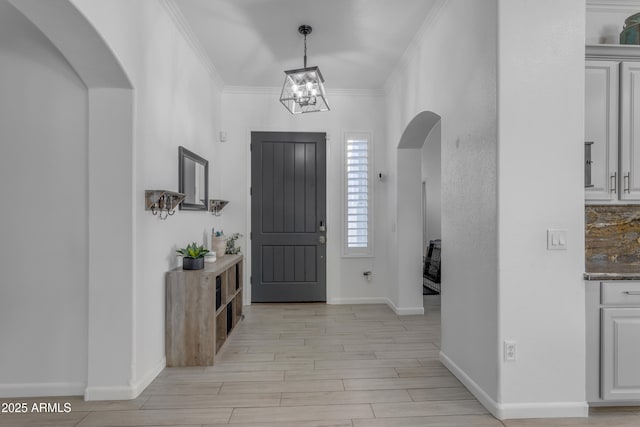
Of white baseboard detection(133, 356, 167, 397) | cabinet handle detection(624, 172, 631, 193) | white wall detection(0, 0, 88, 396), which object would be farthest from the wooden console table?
cabinet handle detection(624, 172, 631, 193)

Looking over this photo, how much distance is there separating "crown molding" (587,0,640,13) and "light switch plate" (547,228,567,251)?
1.84 meters

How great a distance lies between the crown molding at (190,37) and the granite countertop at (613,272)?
3.61m

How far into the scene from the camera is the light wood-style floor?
221cm

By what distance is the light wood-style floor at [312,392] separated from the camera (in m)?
2.21

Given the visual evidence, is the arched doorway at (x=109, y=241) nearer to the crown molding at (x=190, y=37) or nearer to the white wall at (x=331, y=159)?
the crown molding at (x=190, y=37)

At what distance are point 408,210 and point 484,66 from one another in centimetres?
241

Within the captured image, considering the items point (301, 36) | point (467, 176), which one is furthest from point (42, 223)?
point (467, 176)

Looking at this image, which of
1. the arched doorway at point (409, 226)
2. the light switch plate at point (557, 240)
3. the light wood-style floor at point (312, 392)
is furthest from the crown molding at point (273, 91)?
the light switch plate at point (557, 240)

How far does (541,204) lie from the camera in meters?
2.25

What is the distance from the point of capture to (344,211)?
515 centimetres

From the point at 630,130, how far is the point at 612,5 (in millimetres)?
1053

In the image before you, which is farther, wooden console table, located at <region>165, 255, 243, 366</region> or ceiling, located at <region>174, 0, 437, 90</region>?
ceiling, located at <region>174, 0, 437, 90</region>

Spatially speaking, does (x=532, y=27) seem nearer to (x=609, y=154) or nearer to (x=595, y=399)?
(x=609, y=154)

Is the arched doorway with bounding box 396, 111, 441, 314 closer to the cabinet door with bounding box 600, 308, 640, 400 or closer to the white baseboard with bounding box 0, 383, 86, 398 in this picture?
the cabinet door with bounding box 600, 308, 640, 400
